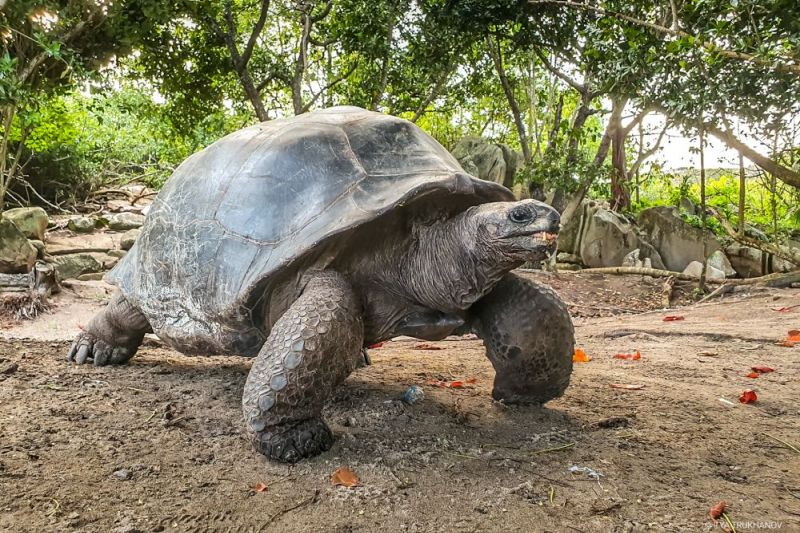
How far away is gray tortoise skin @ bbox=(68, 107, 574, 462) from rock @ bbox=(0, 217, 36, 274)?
21.7 ft

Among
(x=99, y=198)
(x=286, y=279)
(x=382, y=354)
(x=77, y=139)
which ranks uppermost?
(x=77, y=139)

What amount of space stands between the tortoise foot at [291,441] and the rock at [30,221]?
→ 9.57 meters

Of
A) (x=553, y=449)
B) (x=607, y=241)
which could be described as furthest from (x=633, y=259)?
(x=553, y=449)

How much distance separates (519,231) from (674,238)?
11.3 m

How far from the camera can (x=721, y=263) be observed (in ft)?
38.1

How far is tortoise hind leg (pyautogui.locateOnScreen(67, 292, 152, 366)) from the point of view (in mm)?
3971

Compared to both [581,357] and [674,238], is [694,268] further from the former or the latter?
[581,357]

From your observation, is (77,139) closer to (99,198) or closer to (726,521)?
(99,198)

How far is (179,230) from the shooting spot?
3307mm

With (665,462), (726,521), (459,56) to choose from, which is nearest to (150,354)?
(665,462)

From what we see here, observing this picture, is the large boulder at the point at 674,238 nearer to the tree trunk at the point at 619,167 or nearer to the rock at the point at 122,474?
the tree trunk at the point at 619,167

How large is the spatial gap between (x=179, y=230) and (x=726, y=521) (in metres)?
2.87

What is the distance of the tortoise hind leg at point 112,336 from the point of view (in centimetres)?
397

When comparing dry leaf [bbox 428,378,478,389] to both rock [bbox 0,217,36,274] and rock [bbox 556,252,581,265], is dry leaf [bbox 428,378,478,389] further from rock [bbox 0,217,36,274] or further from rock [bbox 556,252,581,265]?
rock [bbox 556,252,581,265]
